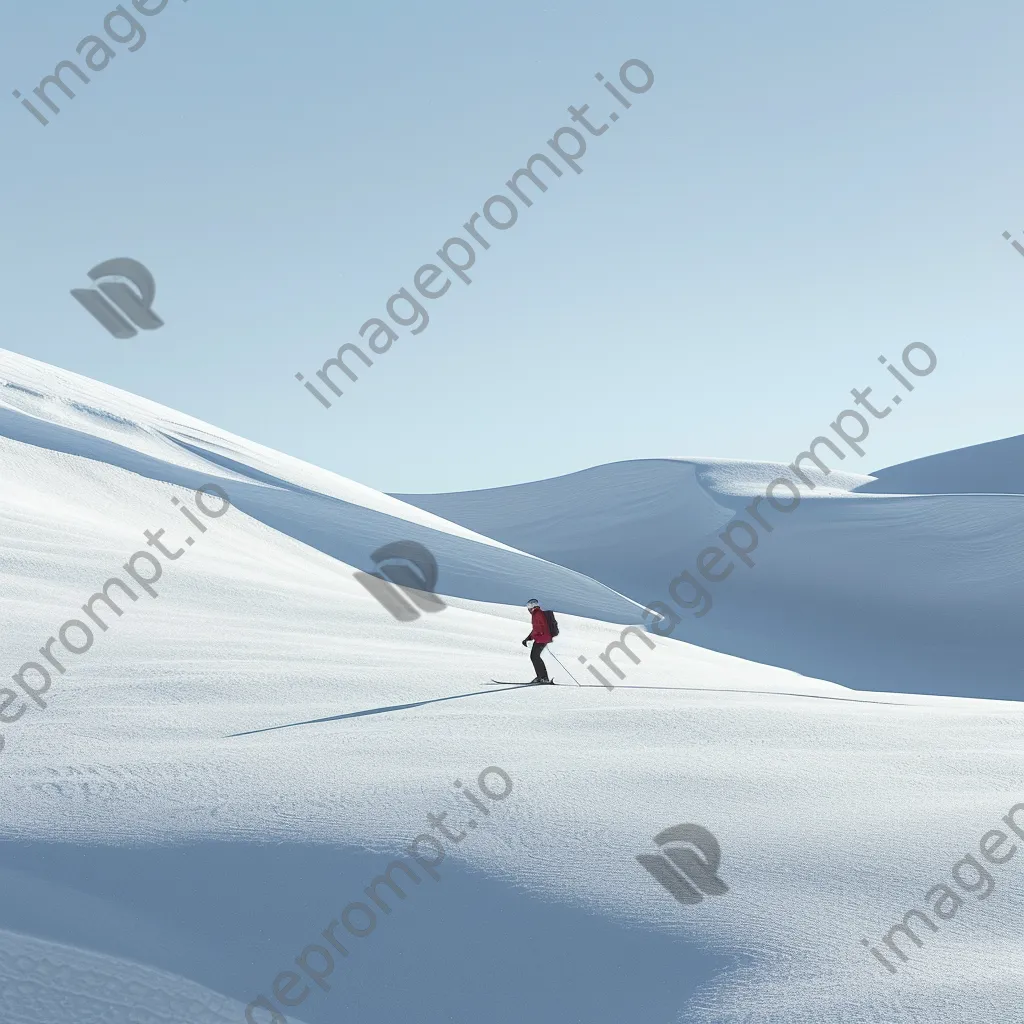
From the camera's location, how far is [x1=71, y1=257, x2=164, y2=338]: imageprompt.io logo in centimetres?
1930

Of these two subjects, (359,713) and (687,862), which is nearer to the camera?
(687,862)

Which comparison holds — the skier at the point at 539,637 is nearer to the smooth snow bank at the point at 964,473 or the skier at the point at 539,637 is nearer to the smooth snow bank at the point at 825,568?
the smooth snow bank at the point at 825,568

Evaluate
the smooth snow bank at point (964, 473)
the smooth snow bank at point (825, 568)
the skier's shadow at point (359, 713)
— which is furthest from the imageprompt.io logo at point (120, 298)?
the smooth snow bank at point (964, 473)

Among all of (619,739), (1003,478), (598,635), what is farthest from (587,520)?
(619,739)

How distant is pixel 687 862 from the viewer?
4781mm

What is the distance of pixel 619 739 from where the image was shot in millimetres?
7227

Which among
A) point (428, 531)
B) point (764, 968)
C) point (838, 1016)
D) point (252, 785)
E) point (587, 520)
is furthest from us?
point (587, 520)

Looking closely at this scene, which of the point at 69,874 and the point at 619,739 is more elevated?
the point at 619,739

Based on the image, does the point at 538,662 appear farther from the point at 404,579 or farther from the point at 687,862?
the point at 404,579

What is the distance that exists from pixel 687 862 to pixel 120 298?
17568 millimetres

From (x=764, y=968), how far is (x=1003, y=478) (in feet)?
183

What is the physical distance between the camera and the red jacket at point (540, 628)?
10.2 meters

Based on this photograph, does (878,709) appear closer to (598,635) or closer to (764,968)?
(764,968)

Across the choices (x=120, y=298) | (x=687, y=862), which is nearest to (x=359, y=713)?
(x=687, y=862)
